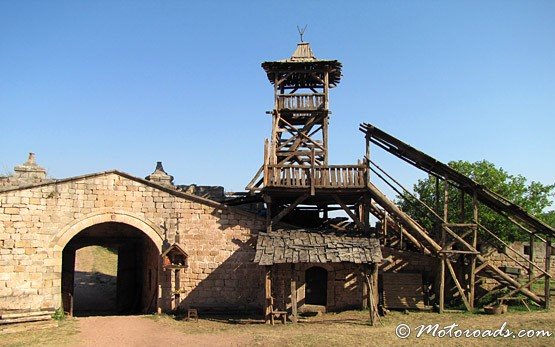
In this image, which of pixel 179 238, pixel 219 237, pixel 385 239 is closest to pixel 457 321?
pixel 385 239

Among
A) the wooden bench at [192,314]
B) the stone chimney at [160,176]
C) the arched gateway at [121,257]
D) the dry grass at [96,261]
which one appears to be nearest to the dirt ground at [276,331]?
the wooden bench at [192,314]

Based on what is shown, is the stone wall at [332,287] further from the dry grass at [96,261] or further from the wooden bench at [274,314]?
the dry grass at [96,261]

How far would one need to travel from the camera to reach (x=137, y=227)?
59.2 feet

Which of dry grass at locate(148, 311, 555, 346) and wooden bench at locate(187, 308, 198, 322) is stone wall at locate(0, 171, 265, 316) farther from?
dry grass at locate(148, 311, 555, 346)

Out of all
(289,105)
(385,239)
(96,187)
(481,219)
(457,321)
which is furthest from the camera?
(481,219)

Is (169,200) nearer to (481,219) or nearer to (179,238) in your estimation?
(179,238)

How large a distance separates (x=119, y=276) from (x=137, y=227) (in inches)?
309

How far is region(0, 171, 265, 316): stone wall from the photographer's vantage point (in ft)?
55.0

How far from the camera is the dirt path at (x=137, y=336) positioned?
13625mm

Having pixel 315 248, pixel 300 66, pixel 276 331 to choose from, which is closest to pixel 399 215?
pixel 315 248

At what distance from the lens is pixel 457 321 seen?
1513 centimetres

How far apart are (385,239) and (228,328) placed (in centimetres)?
753

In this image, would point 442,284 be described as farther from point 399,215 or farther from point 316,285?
point 316,285

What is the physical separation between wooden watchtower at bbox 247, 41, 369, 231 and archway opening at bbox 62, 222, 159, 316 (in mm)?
5774
